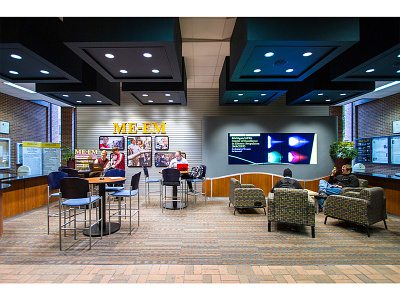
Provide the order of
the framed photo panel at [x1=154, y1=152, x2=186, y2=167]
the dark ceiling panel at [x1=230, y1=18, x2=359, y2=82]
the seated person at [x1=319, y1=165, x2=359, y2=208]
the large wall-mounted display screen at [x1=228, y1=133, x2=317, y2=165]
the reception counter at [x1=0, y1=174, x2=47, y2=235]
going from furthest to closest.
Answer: the framed photo panel at [x1=154, y1=152, x2=186, y2=167] < the large wall-mounted display screen at [x1=228, y1=133, x2=317, y2=165] < the seated person at [x1=319, y1=165, x2=359, y2=208] < the reception counter at [x1=0, y1=174, x2=47, y2=235] < the dark ceiling panel at [x1=230, y1=18, x2=359, y2=82]

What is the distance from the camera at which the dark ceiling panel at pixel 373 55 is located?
3.07 meters

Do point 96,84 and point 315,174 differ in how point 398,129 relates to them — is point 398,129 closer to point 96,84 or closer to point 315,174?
point 315,174

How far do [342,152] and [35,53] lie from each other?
8673 mm

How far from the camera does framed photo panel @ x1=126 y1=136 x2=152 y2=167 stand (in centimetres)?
783

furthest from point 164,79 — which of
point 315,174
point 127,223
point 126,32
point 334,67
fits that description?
point 315,174

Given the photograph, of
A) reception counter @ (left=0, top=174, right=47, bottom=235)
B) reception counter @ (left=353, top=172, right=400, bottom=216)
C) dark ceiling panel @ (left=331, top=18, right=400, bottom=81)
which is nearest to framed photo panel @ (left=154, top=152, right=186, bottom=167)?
reception counter @ (left=0, top=174, right=47, bottom=235)

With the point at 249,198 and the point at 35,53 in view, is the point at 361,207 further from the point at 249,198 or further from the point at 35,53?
the point at 35,53

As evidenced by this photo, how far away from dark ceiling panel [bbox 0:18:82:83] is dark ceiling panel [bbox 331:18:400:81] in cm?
520

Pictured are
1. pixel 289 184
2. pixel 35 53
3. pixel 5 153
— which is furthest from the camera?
pixel 5 153

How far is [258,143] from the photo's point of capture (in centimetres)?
744

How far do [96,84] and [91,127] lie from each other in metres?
3.32

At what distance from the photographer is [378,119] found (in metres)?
7.67

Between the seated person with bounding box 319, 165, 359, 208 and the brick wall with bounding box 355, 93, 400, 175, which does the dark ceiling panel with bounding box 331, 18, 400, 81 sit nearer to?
the seated person with bounding box 319, 165, 359, 208

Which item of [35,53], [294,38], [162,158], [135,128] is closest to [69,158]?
[135,128]
